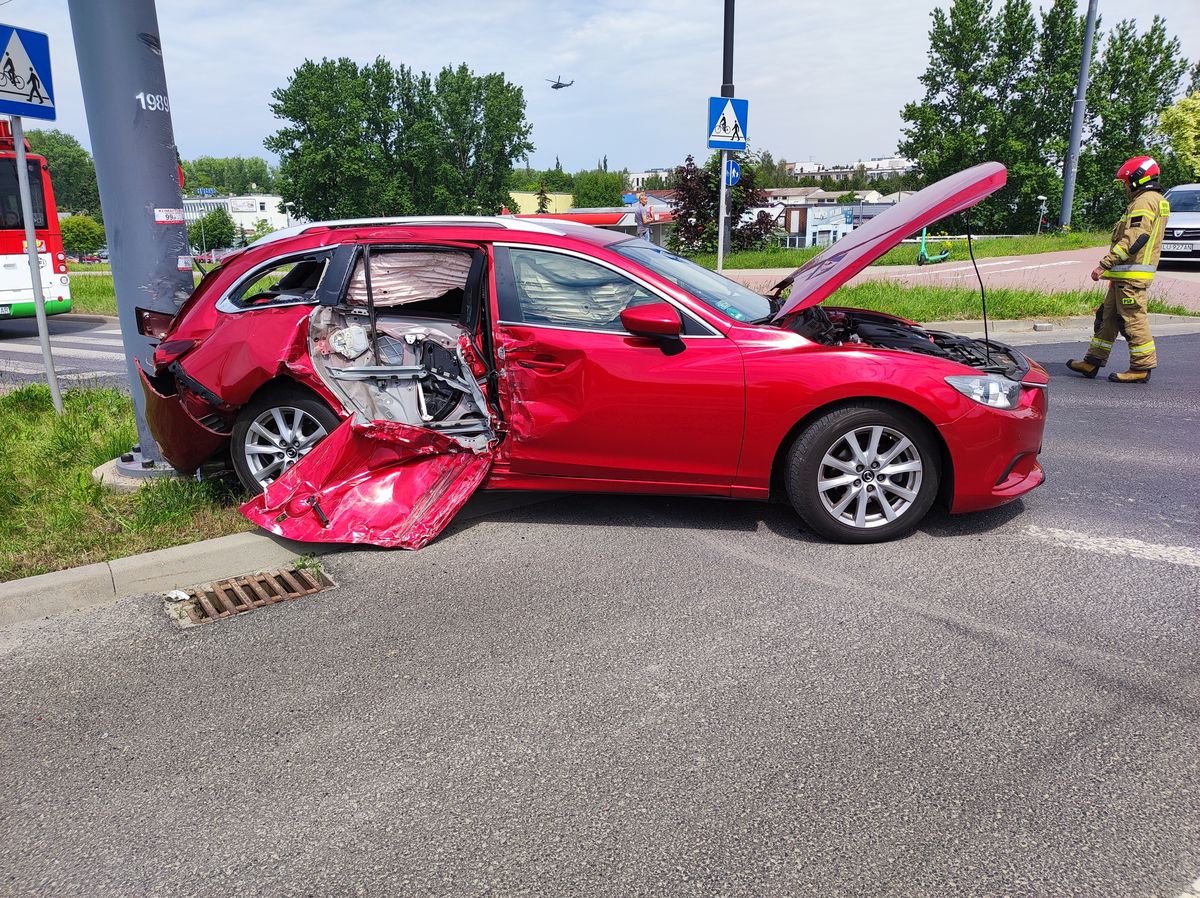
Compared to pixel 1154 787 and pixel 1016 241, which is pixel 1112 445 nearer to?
pixel 1154 787

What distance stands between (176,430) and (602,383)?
2.43 meters

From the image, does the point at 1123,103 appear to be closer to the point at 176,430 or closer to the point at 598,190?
the point at 176,430

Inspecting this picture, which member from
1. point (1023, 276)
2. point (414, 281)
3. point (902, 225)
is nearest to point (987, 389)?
point (902, 225)

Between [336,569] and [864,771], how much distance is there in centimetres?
275

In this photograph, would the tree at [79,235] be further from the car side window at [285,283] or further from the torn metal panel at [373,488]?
the torn metal panel at [373,488]

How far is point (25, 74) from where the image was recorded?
251 inches

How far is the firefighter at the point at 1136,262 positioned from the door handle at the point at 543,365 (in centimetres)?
635

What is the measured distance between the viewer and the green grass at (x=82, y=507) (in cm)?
439

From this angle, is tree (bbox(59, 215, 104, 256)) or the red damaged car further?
tree (bbox(59, 215, 104, 256))

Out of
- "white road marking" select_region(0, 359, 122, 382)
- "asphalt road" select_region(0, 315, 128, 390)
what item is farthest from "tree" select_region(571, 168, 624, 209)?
"white road marking" select_region(0, 359, 122, 382)

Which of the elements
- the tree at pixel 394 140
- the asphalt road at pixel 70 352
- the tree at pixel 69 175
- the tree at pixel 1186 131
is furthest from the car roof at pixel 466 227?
the tree at pixel 69 175

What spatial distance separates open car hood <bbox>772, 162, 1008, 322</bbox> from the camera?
4.44m

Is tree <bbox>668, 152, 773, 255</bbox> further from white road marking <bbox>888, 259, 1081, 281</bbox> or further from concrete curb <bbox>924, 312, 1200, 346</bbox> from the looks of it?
concrete curb <bbox>924, 312, 1200, 346</bbox>

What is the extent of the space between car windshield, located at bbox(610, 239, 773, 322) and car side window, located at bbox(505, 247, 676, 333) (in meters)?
0.20
